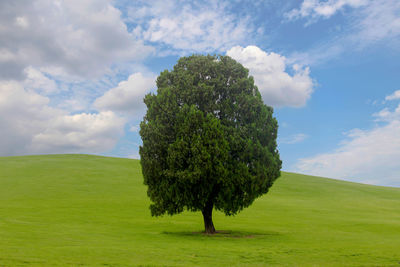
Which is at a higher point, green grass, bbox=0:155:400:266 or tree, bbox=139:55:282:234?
tree, bbox=139:55:282:234

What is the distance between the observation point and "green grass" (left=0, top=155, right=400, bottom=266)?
16922 mm

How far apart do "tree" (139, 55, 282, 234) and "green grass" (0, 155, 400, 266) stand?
130 inches

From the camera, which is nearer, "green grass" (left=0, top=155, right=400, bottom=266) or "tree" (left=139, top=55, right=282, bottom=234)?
"green grass" (left=0, top=155, right=400, bottom=266)

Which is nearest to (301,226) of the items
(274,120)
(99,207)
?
(274,120)

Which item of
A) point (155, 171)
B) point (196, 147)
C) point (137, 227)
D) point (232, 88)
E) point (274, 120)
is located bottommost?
point (137, 227)

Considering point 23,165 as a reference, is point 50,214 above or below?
below

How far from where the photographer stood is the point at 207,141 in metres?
24.3

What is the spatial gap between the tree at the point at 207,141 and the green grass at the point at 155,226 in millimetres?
3295

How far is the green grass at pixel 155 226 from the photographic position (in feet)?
55.5

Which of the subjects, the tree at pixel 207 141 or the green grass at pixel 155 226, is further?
the tree at pixel 207 141

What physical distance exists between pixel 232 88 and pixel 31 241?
17.5 m

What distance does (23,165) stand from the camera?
243 ft

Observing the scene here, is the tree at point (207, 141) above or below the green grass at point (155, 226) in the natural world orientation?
above

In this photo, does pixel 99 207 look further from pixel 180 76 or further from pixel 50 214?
pixel 180 76
